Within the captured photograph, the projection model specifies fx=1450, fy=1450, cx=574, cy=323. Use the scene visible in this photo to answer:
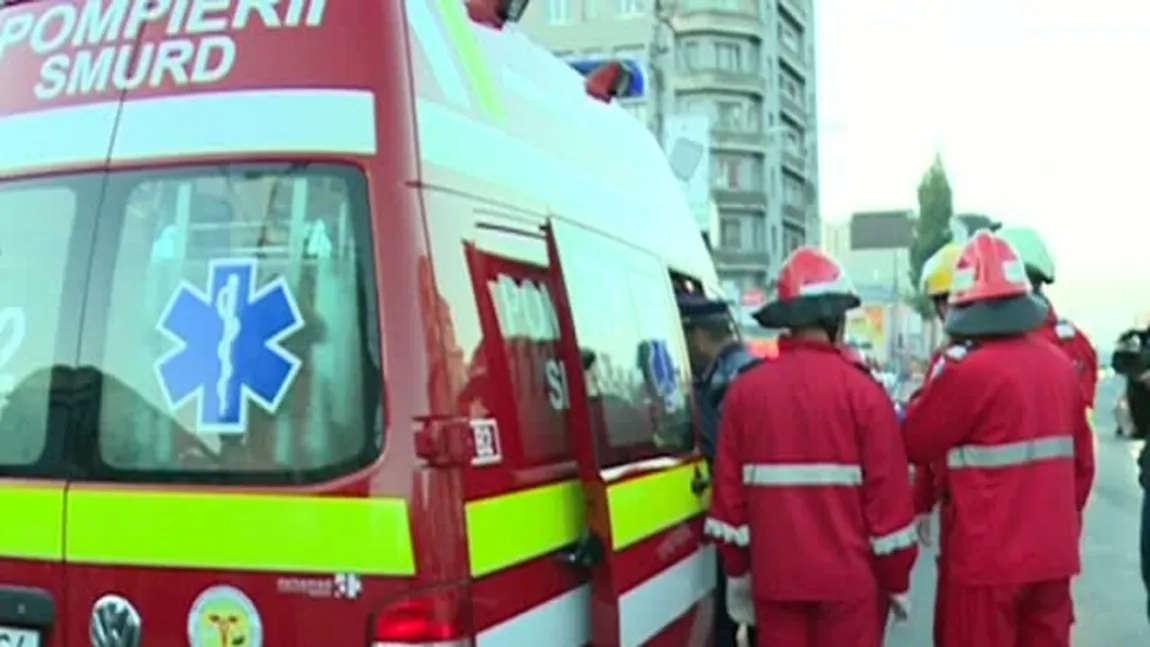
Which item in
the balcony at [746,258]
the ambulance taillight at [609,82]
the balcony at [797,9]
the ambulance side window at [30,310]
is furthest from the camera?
the balcony at [797,9]

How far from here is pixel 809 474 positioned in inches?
181

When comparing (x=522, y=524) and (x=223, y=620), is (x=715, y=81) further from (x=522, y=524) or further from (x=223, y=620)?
(x=223, y=620)

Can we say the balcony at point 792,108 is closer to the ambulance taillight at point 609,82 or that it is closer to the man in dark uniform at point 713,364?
the man in dark uniform at point 713,364

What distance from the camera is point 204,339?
295cm

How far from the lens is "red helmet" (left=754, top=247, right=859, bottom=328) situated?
4785 mm

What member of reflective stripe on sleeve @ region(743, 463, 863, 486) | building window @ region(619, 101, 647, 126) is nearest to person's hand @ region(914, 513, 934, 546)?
reflective stripe on sleeve @ region(743, 463, 863, 486)

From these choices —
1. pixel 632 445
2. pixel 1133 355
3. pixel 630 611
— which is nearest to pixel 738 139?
pixel 1133 355

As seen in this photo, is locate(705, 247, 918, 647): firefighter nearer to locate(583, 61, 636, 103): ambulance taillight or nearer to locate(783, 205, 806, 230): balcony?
locate(583, 61, 636, 103): ambulance taillight

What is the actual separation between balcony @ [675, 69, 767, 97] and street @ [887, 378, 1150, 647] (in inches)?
2381

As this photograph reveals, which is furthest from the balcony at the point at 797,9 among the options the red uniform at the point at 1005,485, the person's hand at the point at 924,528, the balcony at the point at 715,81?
the red uniform at the point at 1005,485

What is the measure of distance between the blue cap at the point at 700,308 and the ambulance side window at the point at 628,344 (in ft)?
1.54

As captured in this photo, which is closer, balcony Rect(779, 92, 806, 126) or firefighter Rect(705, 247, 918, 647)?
firefighter Rect(705, 247, 918, 647)

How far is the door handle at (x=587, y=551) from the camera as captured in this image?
341cm

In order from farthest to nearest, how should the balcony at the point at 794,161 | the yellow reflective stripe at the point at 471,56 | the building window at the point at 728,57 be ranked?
the balcony at the point at 794,161 < the building window at the point at 728,57 < the yellow reflective stripe at the point at 471,56
